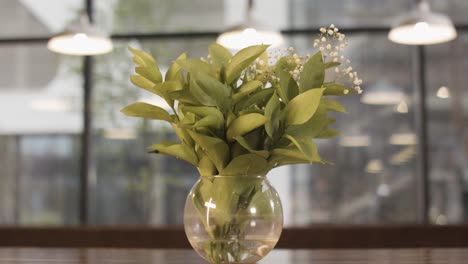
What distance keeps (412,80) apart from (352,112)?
1.84 feet

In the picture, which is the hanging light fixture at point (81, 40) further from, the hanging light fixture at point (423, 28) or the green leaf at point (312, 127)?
the green leaf at point (312, 127)

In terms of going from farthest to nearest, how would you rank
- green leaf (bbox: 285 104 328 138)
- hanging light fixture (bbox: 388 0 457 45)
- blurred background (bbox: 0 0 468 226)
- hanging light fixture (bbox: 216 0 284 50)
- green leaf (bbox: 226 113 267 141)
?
blurred background (bbox: 0 0 468 226) < hanging light fixture (bbox: 216 0 284 50) < hanging light fixture (bbox: 388 0 457 45) < green leaf (bbox: 285 104 328 138) < green leaf (bbox: 226 113 267 141)

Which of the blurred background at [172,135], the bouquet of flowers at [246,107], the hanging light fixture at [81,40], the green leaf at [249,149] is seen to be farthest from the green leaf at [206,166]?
the blurred background at [172,135]

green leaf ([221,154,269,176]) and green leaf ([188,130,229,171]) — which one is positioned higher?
green leaf ([188,130,229,171])

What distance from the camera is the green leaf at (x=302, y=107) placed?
61.1 inches

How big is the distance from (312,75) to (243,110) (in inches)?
7.1

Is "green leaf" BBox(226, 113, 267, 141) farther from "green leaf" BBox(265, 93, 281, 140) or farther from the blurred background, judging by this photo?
the blurred background

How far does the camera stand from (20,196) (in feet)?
19.8

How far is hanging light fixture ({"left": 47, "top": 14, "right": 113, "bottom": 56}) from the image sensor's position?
4270 millimetres

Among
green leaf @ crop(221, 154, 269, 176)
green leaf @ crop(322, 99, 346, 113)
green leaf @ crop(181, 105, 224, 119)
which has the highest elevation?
green leaf @ crop(322, 99, 346, 113)

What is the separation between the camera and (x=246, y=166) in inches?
63.7

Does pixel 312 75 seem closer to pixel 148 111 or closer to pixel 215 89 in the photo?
pixel 215 89

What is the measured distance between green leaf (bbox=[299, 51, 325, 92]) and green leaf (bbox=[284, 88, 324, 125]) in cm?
Answer: 7

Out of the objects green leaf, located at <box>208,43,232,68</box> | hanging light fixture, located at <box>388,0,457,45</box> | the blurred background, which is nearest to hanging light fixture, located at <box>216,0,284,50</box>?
hanging light fixture, located at <box>388,0,457,45</box>
